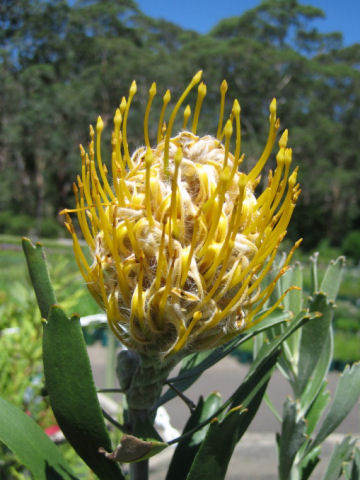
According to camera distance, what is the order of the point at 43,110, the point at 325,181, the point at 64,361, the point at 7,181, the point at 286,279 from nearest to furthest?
the point at 64,361
the point at 286,279
the point at 325,181
the point at 43,110
the point at 7,181

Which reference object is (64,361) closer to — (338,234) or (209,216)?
(209,216)

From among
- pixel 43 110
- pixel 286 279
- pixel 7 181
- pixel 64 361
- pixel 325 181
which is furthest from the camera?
pixel 7 181

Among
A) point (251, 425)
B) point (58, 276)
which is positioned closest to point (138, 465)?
point (58, 276)

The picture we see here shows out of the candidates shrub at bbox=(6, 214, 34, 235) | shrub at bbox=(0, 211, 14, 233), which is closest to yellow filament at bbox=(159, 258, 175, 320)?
shrub at bbox=(6, 214, 34, 235)

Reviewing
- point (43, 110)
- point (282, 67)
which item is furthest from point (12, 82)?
point (282, 67)

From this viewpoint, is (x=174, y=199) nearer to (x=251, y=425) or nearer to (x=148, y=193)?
(x=148, y=193)

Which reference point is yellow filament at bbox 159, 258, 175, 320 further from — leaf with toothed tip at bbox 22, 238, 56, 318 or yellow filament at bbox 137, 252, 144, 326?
leaf with toothed tip at bbox 22, 238, 56, 318
